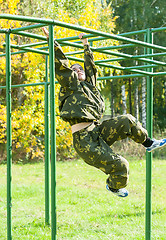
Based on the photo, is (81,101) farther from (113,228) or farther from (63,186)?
(63,186)

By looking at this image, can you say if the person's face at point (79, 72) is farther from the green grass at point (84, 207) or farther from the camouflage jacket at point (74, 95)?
the green grass at point (84, 207)

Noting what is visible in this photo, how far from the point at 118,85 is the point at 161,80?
2935mm

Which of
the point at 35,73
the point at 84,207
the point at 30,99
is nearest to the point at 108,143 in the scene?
the point at 84,207

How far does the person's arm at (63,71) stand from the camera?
3.49 meters

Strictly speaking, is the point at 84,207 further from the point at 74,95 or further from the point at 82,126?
the point at 74,95

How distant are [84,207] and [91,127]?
360 centimetres

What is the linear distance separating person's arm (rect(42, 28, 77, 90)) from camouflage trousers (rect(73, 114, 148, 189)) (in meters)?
0.45

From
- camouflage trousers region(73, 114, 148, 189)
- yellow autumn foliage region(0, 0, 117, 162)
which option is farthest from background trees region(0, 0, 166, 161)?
camouflage trousers region(73, 114, 148, 189)

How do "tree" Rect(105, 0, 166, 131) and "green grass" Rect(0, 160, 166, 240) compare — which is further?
"tree" Rect(105, 0, 166, 131)

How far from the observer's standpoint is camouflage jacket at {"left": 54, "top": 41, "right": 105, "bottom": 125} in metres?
3.52

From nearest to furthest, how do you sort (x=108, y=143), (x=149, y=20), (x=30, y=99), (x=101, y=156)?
(x=101, y=156) → (x=108, y=143) → (x=30, y=99) → (x=149, y=20)

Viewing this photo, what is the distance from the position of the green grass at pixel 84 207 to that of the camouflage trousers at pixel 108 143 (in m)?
1.83

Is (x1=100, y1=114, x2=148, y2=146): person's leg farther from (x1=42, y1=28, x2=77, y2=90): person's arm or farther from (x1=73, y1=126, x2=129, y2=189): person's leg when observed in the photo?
(x1=42, y1=28, x2=77, y2=90): person's arm

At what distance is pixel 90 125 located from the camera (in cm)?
361
